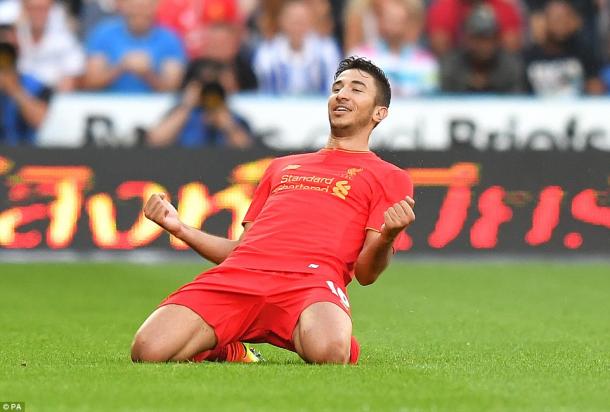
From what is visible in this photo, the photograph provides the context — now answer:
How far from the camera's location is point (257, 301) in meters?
8.44

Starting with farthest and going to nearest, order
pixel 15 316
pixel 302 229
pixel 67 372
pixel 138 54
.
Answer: pixel 138 54, pixel 15 316, pixel 302 229, pixel 67 372

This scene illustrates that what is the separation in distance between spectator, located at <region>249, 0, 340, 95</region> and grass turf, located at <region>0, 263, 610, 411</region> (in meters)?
4.18

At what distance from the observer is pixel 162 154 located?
1744cm

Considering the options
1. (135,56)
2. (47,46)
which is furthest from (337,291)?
(47,46)

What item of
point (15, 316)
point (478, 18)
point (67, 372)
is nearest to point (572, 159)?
point (478, 18)

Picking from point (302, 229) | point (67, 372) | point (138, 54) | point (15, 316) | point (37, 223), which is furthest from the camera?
point (138, 54)

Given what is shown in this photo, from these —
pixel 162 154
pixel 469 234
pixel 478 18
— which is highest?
pixel 478 18

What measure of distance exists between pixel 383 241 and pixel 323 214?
2.11 ft

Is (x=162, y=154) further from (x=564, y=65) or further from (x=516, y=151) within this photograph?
(x=564, y=65)

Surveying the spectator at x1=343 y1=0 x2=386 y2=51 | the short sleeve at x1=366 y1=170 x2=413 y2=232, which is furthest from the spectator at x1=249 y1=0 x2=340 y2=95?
the short sleeve at x1=366 y1=170 x2=413 y2=232

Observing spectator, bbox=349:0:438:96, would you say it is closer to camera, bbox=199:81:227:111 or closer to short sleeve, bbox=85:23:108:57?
camera, bbox=199:81:227:111

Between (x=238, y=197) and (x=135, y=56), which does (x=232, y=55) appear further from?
(x=238, y=197)

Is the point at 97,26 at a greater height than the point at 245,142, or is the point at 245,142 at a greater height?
the point at 97,26

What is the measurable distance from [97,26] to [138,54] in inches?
43.2
